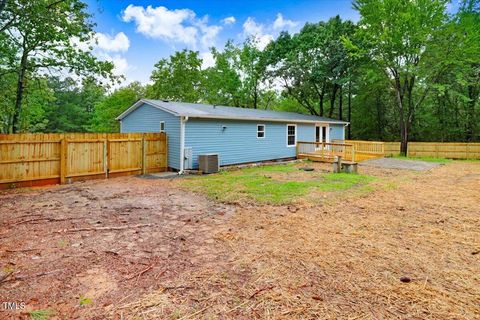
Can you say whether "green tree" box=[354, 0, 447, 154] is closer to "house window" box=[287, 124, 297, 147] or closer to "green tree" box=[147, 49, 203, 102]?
"house window" box=[287, 124, 297, 147]

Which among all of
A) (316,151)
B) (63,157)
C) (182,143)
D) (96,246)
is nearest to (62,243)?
(96,246)

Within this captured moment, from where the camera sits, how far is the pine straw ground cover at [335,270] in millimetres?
2473

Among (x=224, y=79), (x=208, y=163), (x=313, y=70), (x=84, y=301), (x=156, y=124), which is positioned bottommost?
(x=84, y=301)

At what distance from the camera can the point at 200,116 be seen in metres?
10.8

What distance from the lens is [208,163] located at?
36.1 ft

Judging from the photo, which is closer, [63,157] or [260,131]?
[63,157]

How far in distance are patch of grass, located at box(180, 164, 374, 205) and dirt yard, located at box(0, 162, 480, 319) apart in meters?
0.71

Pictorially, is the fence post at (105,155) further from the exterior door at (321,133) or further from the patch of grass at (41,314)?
the exterior door at (321,133)

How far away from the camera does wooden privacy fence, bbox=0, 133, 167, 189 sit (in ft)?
26.0

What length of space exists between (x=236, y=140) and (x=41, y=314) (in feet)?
35.5

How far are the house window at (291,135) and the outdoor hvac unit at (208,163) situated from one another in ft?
19.2

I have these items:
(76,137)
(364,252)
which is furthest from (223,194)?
(76,137)

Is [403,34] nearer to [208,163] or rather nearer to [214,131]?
[214,131]

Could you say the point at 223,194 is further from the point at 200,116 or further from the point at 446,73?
the point at 446,73
